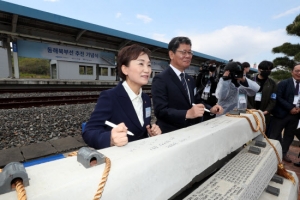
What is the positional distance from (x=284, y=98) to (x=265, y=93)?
48 centimetres

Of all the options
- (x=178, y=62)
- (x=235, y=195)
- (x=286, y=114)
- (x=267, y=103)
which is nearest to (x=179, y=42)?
(x=178, y=62)

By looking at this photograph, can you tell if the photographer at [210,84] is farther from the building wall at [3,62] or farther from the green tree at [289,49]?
the building wall at [3,62]

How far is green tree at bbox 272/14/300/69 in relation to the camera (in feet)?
35.6

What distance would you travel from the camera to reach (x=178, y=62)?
2129mm

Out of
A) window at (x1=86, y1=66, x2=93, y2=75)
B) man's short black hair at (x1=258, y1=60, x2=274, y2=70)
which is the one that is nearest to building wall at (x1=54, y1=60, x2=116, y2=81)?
window at (x1=86, y1=66, x2=93, y2=75)

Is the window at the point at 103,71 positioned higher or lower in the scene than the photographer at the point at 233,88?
higher

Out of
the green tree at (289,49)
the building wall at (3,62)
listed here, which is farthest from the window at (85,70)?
the green tree at (289,49)

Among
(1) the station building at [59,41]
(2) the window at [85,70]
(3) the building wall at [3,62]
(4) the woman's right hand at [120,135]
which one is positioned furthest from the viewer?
(2) the window at [85,70]

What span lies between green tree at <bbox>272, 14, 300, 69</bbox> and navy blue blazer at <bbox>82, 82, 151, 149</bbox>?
12526mm

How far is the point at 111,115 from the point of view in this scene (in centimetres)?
142

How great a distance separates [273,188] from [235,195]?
70cm

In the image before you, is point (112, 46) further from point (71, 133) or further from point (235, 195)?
point (235, 195)

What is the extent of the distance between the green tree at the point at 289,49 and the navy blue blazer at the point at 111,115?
12526 mm

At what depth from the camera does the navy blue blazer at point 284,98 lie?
11.6 ft
